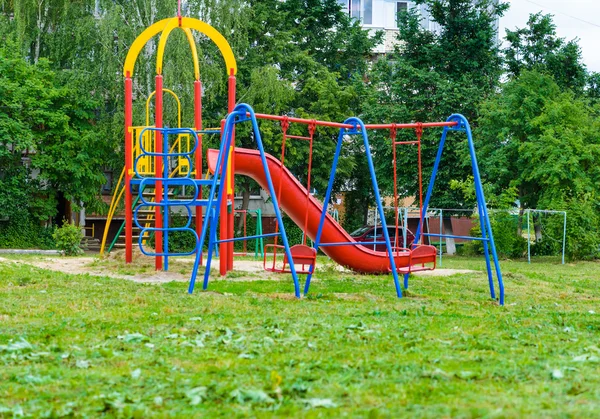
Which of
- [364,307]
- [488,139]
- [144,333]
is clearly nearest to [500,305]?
[364,307]

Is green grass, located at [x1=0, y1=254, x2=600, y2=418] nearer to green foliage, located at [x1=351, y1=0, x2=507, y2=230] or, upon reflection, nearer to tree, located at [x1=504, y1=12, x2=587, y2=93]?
green foliage, located at [x1=351, y1=0, x2=507, y2=230]

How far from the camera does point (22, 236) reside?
34000 mm

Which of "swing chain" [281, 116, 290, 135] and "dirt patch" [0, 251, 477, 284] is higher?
"swing chain" [281, 116, 290, 135]

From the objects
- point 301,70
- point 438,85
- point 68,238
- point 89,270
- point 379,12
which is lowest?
point 89,270

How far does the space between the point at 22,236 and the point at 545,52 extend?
24.1 meters

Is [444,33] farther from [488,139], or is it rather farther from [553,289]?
[553,289]

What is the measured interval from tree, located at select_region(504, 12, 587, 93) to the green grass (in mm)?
28614

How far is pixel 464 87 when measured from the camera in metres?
35.0

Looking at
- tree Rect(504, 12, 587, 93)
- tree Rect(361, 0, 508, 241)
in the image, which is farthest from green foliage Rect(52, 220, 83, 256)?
tree Rect(504, 12, 587, 93)

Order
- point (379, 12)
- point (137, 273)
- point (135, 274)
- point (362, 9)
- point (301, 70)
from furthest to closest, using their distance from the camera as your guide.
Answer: point (379, 12)
point (362, 9)
point (301, 70)
point (137, 273)
point (135, 274)

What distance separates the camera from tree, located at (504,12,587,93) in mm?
38719

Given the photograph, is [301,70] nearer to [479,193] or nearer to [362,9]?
[362,9]

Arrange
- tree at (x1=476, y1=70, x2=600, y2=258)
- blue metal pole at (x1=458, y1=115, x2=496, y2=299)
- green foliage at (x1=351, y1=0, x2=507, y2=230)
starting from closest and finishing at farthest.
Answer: blue metal pole at (x1=458, y1=115, x2=496, y2=299) < tree at (x1=476, y1=70, x2=600, y2=258) < green foliage at (x1=351, y1=0, x2=507, y2=230)

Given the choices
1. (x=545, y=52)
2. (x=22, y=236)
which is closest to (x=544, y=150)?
(x=545, y=52)
